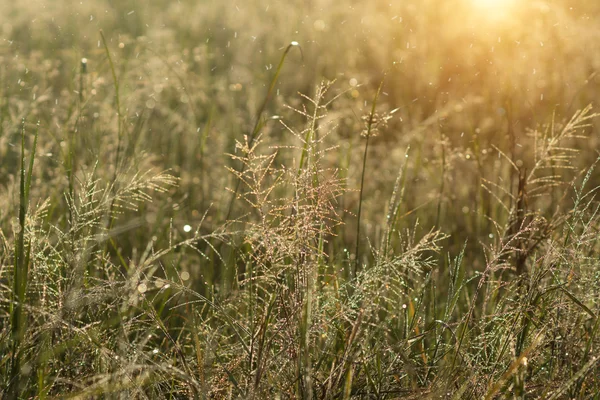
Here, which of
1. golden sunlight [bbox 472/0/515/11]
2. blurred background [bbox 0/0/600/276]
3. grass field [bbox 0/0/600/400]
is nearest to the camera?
grass field [bbox 0/0/600/400]

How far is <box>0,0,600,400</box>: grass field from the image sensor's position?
1244 millimetres

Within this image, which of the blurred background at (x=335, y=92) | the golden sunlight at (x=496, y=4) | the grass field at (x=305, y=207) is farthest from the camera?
the golden sunlight at (x=496, y=4)

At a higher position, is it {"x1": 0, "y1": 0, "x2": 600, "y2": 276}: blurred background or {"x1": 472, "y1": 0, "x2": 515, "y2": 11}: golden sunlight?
{"x1": 472, "y1": 0, "x2": 515, "y2": 11}: golden sunlight

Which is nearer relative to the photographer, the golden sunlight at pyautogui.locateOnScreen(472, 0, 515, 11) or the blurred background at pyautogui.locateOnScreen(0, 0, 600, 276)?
the blurred background at pyautogui.locateOnScreen(0, 0, 600, 276)

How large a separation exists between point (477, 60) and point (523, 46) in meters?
0.28

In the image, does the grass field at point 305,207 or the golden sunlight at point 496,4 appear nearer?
the grass field at point 305,207

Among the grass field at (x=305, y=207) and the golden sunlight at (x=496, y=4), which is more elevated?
the golden sunlight at (x=496, y=4)

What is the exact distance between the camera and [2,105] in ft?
8.34

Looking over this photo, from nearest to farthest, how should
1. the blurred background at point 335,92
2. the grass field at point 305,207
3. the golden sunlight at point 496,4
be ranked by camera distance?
the grass field at point 305,207 → the blurred background at point 335,92 → the golden sunlight at point 496,4

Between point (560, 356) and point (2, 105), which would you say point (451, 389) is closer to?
point (560, 356)

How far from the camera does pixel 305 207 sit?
4.42 feet

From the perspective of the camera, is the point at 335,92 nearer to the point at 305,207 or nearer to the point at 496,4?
the point at 496,4

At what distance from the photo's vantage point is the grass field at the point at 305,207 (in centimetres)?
124

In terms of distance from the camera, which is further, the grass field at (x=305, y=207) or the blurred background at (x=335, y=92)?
the blurred background at (x=335, y=92)
